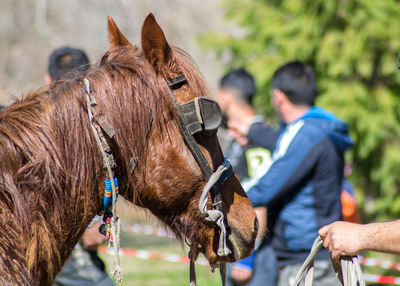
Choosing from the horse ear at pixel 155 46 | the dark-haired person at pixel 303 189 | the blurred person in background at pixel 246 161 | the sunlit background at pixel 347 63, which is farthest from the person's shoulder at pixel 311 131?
the sunlit background at pixel 347 63

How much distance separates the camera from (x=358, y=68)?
268 inches

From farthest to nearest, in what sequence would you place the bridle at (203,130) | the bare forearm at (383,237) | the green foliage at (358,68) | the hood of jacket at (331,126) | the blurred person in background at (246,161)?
the green foliage at (358,68) → the blurred person in background at (246,161) → the hood of jacket at (331,126) → the bridle at (203,130) → the bare forearm at (383,237)

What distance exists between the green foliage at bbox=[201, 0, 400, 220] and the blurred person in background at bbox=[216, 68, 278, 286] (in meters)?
2.48

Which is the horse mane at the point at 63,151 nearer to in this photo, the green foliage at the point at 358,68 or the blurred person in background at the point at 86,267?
the blurred person in background at the point at 86,267

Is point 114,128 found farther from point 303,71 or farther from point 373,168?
point 373,168

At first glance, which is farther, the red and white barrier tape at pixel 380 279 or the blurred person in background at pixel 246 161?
the red and white barrier tape at pixel 380 279

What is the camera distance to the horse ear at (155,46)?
1.97m

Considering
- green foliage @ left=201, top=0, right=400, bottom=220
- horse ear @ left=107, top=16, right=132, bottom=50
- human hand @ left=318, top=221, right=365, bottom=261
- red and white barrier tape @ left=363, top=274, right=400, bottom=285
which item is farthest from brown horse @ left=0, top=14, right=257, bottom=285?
green foliage @ left=201, top=0, right=400, bottom=220

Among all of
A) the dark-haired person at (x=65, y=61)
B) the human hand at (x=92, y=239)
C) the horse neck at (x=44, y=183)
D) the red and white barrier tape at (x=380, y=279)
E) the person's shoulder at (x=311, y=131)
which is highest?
the dark-haired person at (x=65, y=61)

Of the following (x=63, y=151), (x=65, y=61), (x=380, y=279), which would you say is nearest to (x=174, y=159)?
(x=63, y=151)

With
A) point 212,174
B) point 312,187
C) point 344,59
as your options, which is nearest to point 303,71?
point 312,187

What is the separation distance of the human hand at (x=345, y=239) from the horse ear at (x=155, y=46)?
0.94m

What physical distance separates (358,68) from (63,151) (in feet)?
Result: 18.5

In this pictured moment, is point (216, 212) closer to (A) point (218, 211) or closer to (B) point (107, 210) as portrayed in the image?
(A) point (218, 211)
